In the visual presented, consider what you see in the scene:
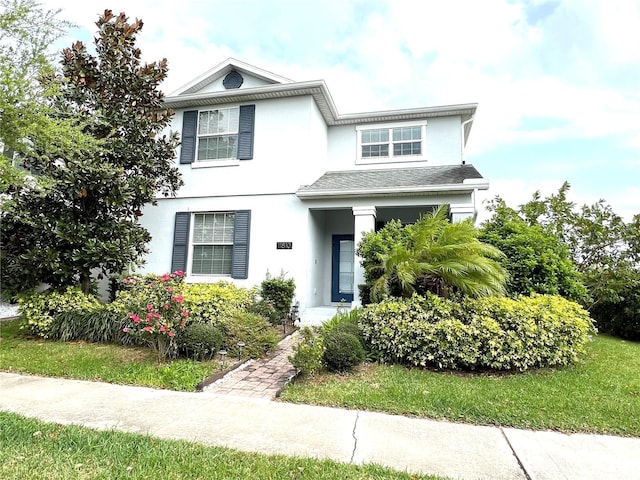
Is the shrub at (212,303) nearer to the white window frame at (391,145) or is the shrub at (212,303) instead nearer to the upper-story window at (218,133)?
the upper-story window at (218,133)

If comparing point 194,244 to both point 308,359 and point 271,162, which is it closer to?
point 271,162

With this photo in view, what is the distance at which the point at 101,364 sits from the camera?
611cm

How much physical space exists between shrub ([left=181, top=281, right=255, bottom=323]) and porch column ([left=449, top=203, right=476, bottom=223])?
5.91 metres

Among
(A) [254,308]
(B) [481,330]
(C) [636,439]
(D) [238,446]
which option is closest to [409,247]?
(B) [481,330]

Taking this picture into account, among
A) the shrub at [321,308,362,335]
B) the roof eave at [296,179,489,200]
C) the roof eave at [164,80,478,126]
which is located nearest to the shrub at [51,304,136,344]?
the shrub at [321,308,362,335]

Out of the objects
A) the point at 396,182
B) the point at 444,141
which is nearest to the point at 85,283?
the point at 396,182

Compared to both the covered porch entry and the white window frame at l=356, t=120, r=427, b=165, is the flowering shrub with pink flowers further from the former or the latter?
the white window frame at l=356, t=120, r=427, b=165

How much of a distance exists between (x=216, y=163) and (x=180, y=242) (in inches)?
104

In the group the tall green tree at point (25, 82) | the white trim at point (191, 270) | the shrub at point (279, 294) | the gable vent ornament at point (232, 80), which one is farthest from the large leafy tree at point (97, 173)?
the shrub at point (279, 294)

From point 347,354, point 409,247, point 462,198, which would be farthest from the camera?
point 462,198

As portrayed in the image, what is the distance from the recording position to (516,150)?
53.5 feet

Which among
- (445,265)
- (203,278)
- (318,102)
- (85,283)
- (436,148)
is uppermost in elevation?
(318,102)

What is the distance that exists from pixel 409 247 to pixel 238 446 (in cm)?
540

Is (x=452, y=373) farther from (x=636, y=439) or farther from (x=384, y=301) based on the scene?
(x=636, y=439)
